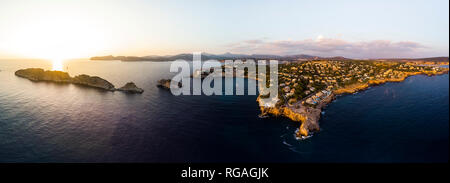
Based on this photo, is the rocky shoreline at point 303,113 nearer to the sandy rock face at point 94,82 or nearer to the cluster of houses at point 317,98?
the cluster of houses at point 317,98

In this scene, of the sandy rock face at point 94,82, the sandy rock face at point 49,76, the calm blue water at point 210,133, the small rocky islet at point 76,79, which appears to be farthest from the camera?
the sandy rock face at point 49,76

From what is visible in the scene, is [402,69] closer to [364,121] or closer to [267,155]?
[364,121]

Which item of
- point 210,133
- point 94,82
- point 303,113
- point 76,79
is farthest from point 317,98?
point 76,79

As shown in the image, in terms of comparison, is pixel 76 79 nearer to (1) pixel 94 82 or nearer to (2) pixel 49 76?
(1) pixel 94 82

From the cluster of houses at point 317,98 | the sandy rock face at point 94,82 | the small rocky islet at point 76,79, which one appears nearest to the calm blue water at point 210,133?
the cluster of houses at point 317,98
